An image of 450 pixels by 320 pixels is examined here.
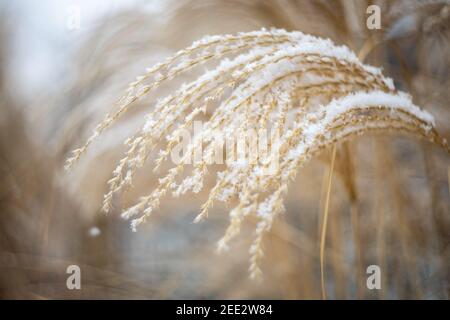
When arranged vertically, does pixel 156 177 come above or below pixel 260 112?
above

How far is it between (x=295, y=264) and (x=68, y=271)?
63 cm

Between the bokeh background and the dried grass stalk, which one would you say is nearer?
the dried grass stalk

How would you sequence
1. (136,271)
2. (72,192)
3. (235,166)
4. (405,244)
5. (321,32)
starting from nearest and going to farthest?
(235,166)
(405,244)
(321,32)
(72,192)
(136,271)

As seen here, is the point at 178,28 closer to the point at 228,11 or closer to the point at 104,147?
the point at 228,11

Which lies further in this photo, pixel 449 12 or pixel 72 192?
pixel 72 192

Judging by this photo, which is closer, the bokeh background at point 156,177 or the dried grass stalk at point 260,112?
the dried grass stalk at point 260,112

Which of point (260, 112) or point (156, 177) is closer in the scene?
point (260, 112)

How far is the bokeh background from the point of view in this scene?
3.07 ft

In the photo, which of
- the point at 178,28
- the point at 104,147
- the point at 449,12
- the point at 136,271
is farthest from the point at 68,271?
the point at 449,12

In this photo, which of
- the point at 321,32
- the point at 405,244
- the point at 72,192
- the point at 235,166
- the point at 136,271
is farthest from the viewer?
the point at 136,271

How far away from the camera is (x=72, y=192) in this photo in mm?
1098

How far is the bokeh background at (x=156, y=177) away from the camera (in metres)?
0.93

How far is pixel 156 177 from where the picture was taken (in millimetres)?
1086
